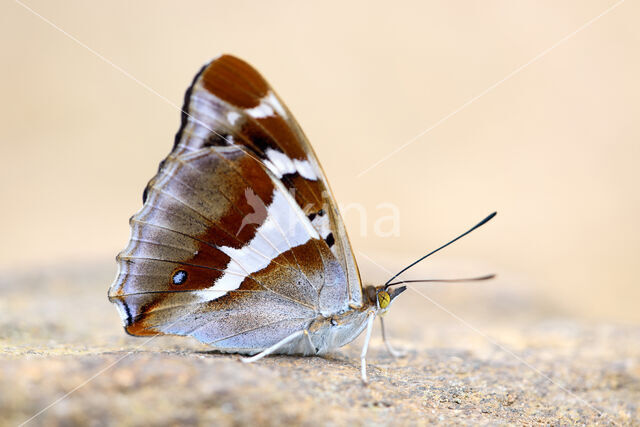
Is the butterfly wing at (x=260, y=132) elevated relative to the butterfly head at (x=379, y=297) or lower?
elevated

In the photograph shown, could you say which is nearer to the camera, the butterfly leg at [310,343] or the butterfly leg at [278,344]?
the butterfly leg at [278,344]

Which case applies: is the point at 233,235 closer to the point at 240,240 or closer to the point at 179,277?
the point at 240,240

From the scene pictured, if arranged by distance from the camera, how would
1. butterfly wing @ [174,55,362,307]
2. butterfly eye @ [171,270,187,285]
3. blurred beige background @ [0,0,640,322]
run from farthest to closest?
blurred beige background @ [0,0,640,322]
butterfly eye @ [171,270,187,285]
butterfly wing @ [174,55,362,307]

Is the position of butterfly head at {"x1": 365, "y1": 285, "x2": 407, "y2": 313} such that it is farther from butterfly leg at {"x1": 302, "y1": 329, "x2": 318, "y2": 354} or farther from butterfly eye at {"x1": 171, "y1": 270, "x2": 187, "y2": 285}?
butterfly eye at {"x1": 171, "y1": 270, "x2": 187, "y2": 285}

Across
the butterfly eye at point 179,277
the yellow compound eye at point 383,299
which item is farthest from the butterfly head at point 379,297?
the butterfly eye at point 179,277

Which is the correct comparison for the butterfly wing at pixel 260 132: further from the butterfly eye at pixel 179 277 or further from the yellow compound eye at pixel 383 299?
the butterfly eye at pixel 179 277

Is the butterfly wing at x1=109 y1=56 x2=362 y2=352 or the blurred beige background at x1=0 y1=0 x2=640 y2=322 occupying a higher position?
the blurred beige background at x1=0 y1=0 x2=640 y2=322

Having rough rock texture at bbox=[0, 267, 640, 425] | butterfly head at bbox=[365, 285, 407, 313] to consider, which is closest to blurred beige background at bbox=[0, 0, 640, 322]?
rough rock texture at bbox=[0, 267, 640, 425]
